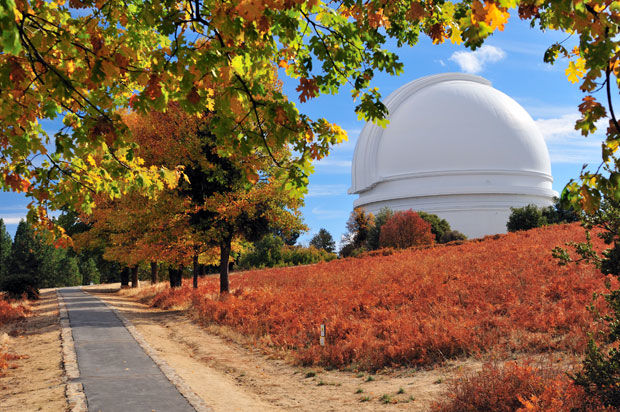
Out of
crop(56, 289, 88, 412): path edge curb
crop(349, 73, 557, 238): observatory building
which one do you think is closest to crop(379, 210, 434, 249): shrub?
crop(349, 73, 557, 238): observatory building

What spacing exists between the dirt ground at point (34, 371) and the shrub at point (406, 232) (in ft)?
95.6

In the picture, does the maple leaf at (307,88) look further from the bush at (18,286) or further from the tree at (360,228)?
the tree at (360,228)

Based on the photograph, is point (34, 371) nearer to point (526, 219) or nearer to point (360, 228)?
point (526, 219)

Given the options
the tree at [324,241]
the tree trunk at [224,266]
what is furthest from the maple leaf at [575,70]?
the tree at [324,241]

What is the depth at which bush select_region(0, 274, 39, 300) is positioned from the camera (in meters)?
28.4

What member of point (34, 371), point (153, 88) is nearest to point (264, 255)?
point (34, 371)

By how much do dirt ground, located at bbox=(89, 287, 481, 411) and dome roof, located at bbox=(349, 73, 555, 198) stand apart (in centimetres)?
5023

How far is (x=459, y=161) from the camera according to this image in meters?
60.2

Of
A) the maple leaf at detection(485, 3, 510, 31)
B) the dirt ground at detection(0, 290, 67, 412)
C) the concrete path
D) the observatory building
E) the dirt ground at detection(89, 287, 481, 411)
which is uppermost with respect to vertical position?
the observatory building

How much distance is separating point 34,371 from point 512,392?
9697 mm

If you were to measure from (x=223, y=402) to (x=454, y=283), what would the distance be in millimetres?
8733

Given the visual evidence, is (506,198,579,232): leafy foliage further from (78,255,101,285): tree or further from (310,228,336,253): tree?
(78,255,101,285): tree

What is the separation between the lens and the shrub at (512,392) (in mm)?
5980

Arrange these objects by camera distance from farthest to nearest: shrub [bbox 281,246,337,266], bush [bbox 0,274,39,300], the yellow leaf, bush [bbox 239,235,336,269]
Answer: bush [bbox 239,235,336,269], shrub [bbox 281,246,337,266], bush [bbox 0,274,39,300], the yellow leaf
